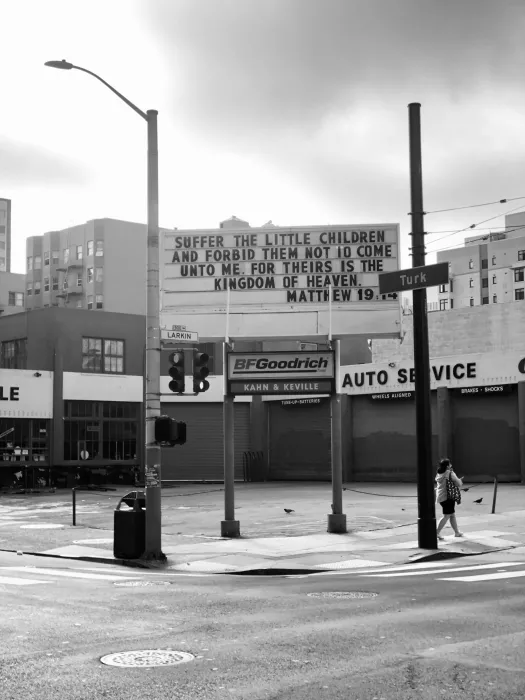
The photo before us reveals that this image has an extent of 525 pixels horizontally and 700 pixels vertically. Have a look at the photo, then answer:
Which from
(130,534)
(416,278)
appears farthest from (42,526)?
(416,278)

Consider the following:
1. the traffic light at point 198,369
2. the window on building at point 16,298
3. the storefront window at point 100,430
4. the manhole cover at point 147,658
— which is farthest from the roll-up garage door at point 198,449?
the window on building at point 16,298

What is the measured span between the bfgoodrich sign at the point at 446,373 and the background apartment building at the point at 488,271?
76245 mm

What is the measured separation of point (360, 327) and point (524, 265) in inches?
3993

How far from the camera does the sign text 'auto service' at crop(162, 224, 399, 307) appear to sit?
21.9 metres

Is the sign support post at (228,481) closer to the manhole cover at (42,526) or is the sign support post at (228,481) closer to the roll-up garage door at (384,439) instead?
the manhole cover at (42,526)

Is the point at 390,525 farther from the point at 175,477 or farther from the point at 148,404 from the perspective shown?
the point at 175,477

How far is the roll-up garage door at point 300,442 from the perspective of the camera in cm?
4559

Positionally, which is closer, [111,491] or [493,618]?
[493,618]

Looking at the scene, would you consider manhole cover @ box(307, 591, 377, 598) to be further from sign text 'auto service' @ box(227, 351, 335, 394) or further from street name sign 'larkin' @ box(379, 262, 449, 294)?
sign text 'auto service' @ box(227, 351, 335, 394)

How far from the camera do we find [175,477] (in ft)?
154

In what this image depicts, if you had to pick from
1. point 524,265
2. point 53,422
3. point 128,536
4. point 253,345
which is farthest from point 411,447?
point 524,265

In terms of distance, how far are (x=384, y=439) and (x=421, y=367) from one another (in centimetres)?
2521

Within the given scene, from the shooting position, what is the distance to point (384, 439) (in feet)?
140

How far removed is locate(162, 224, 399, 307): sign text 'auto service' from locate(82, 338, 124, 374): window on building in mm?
24795
